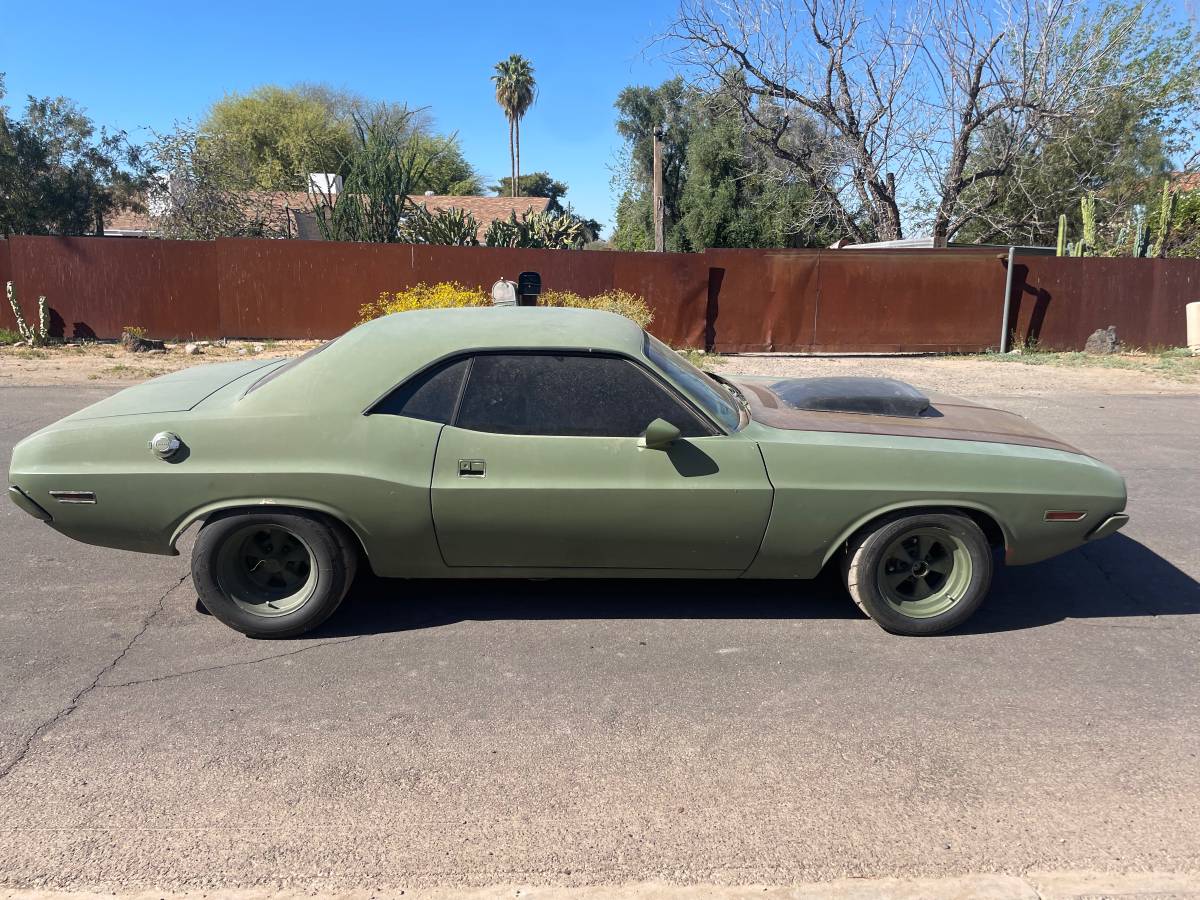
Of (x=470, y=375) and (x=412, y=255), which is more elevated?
(x=412, y=255)

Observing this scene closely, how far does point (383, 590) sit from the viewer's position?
14.7 feet

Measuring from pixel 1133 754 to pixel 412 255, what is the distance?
13861mm

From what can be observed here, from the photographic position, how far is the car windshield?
153 inches

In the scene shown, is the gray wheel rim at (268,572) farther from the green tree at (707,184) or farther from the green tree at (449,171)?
the green tree at (449,171)

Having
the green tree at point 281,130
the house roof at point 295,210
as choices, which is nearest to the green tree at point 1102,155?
the house roof at point 295,210

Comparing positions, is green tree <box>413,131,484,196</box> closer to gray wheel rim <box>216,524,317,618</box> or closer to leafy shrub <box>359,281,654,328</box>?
leafy shrub <box>359,281,654,328</box>

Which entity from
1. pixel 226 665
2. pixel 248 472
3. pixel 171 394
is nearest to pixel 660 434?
pixel 248 472

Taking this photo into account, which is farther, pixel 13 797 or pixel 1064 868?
pixel 13 797

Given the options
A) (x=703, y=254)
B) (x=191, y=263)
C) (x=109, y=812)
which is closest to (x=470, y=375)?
(x=109, y=812)

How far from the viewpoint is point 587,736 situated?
3146mm

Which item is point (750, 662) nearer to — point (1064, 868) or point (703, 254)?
point (1064, 868)

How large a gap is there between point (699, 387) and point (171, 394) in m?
2.64

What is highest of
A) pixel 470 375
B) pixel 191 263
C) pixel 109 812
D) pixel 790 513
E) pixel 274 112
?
pixel 274 112

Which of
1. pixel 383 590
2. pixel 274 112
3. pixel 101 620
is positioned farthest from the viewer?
pixel 274 112
